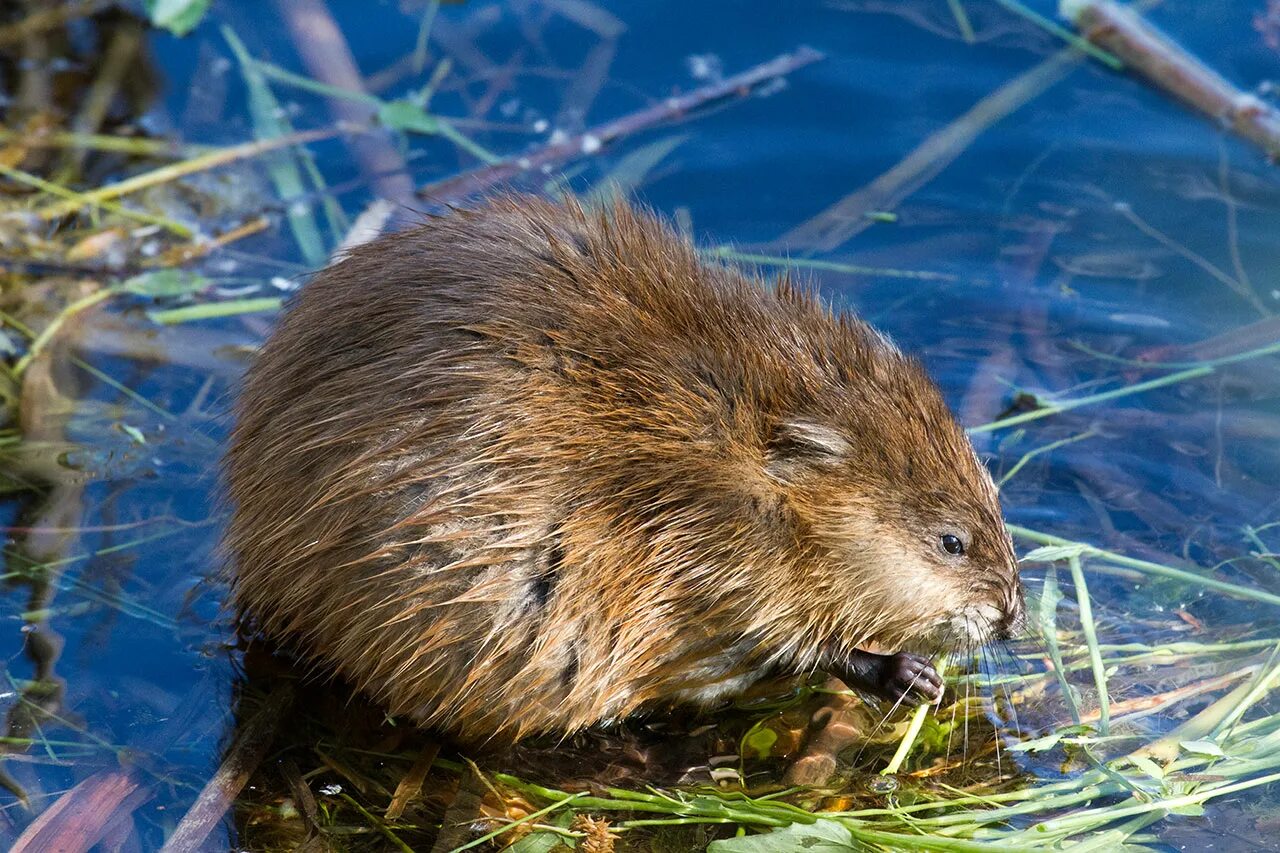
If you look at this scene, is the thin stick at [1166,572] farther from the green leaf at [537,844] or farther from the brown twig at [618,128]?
the brown twig at [618,128]

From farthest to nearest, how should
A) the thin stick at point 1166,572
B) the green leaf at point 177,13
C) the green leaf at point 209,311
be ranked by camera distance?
the green leaf at point 177,13, the green leaf at point 209,311, the thin stick at point 1166,572

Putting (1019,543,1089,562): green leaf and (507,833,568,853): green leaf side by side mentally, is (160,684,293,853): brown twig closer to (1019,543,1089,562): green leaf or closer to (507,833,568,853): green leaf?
(507,833,568,853): green leaf

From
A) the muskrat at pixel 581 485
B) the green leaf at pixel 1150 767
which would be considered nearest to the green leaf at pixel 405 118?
the muskrat at pixel 581 485

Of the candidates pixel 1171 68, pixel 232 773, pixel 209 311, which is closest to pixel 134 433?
pixel 209 311

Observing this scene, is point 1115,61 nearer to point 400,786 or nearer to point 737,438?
point 737,438

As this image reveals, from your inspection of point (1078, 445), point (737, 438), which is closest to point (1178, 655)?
point (1078, 445)

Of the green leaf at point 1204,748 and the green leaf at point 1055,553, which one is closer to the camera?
the green leaf at point 1204,748
